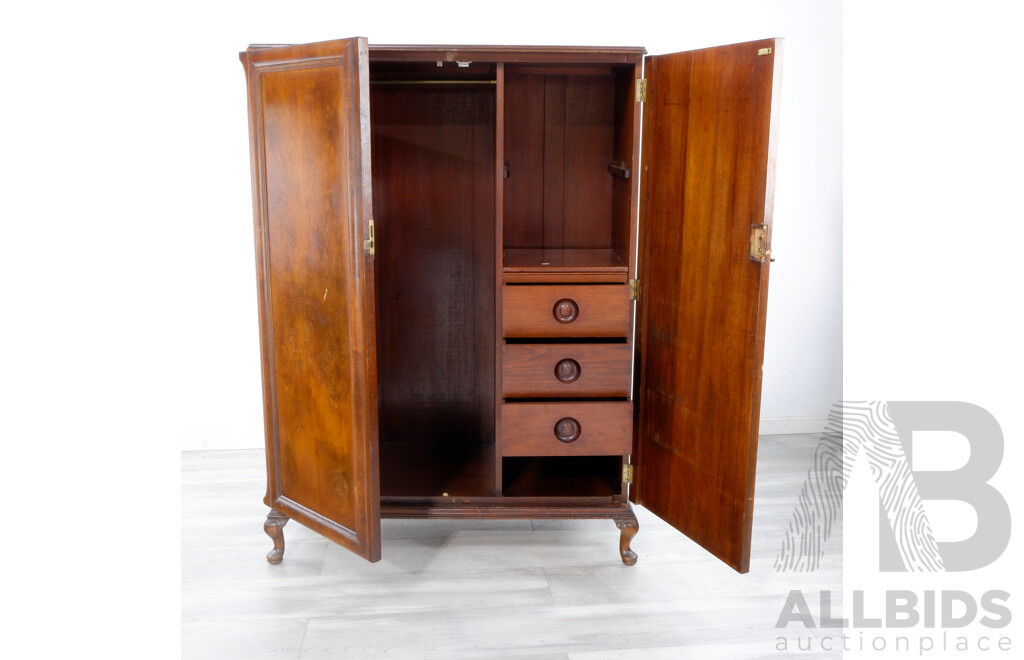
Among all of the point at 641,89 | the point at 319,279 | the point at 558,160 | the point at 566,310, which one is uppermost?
the point at 641,89

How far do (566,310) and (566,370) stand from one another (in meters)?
0.19

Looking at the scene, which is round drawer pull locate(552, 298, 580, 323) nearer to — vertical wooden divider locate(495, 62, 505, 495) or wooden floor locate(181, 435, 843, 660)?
vertical wooden divider locate(495, 62, 505, 495)

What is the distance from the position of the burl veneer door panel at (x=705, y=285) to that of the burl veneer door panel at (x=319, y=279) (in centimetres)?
84

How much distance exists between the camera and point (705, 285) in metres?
2.15

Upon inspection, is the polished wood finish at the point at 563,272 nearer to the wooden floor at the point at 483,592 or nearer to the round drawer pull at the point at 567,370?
the round drawer pull at the point at 567,370

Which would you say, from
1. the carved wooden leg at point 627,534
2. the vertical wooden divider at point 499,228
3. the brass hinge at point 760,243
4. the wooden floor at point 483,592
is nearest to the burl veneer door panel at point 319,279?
the wooden floor at point 483,592

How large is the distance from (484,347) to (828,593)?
1.39 m

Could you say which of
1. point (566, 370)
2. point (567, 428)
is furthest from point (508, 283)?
point (567, 428)

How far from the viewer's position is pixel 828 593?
7.75ft

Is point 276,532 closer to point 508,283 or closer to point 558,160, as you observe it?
point 508,283

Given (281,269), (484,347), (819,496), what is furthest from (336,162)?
(819,496)

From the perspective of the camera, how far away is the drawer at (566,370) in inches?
95.0

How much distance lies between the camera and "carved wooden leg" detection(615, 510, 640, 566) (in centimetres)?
247

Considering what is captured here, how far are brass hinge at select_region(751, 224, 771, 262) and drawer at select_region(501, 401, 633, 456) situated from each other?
2.23 ft
